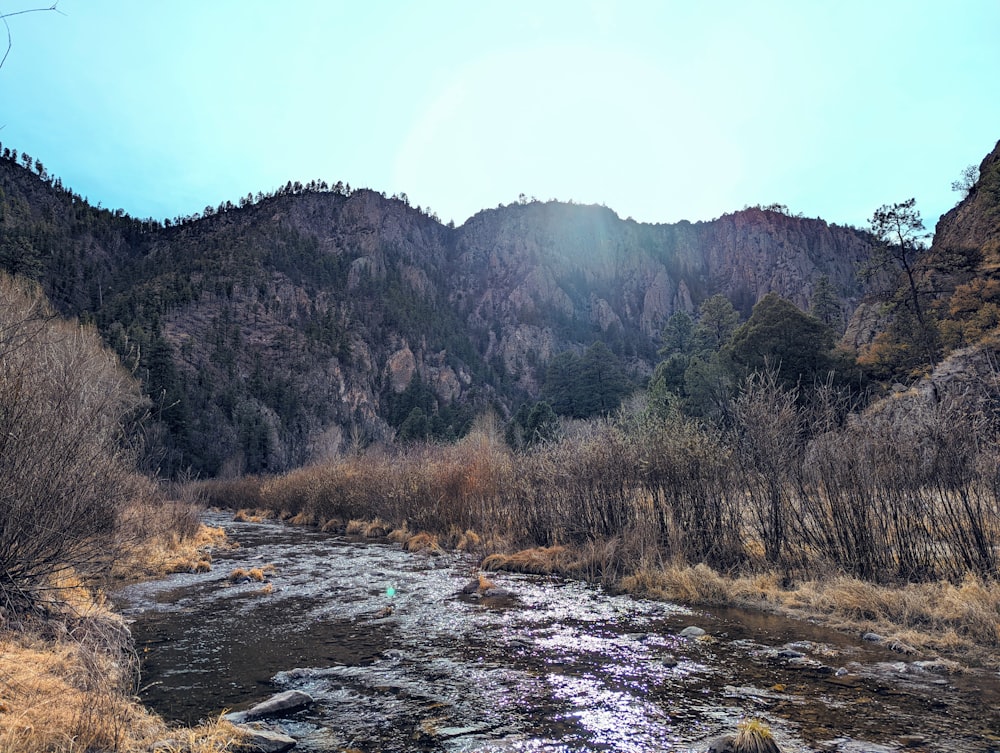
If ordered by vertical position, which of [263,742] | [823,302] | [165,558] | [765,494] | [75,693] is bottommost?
[165,558]

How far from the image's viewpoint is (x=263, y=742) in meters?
5.82

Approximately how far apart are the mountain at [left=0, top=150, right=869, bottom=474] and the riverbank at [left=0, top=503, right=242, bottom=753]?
54.5 metres

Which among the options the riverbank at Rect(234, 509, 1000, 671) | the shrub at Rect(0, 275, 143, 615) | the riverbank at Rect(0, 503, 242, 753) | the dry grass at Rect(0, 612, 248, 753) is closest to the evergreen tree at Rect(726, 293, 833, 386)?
the riverbank at Rect(234, 509, 1000, 671)

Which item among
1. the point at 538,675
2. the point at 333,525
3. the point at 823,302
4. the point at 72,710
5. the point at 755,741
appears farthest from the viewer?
the point at 823,302

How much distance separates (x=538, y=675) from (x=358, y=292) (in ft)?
366

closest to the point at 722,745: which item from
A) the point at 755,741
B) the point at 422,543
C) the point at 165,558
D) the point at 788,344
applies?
the point at 755,741

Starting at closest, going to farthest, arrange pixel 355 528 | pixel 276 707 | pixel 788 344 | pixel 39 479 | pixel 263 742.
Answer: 1. pixel 263 742
2. pixel 276 707
3. pixel 39 479
4. pixel 355 528
5. pixel 788 344

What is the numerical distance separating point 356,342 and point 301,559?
281 ft

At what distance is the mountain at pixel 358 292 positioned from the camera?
77000mm

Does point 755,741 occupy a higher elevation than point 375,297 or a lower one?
lower

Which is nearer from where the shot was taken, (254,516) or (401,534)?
(401,534)

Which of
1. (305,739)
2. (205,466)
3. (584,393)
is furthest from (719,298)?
(305,739)

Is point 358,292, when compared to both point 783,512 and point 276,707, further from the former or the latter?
A: point 276,707

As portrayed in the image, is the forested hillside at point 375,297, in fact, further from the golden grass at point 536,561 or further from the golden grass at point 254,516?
the golden grass at point 536,561
